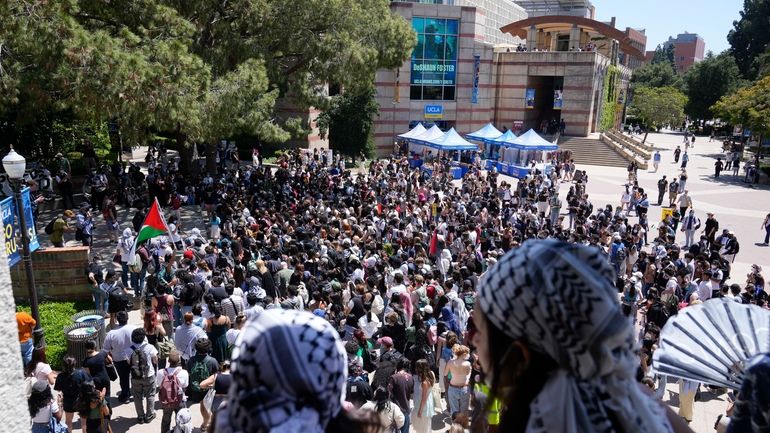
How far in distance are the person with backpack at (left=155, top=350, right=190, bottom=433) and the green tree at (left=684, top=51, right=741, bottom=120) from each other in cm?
6529

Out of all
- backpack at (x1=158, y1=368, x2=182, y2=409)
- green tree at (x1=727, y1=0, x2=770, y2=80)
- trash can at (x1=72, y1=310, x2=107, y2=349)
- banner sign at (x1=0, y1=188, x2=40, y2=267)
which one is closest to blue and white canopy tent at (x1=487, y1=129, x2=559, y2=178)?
trash can at (x1=72, y1=310, x2=107, y2=349)

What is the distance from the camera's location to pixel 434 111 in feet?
133

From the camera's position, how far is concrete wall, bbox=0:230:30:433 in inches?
147

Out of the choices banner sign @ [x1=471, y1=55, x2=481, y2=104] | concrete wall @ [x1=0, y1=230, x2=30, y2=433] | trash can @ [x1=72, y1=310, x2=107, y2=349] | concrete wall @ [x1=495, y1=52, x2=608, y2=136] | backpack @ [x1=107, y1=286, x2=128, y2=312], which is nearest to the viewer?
concrete wall @ [x1=0, y1=230, x2=30, y2=433]

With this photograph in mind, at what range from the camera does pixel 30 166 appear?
775 inches

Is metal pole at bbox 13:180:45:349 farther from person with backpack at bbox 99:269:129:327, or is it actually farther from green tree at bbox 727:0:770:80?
green tree at bbox 727:0:770:80

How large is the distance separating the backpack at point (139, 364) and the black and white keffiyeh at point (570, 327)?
23.0 ft

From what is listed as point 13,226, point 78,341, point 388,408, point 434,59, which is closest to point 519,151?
point 434,59

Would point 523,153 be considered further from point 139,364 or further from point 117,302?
point 139,364

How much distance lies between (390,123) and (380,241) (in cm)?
2610

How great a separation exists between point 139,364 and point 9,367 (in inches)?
149

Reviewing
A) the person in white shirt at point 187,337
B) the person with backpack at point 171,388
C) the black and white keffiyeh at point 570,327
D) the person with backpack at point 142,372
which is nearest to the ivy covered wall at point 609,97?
the person in white shirt at point 187,337

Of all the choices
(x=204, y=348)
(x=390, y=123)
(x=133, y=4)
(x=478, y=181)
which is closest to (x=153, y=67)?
(x=133, y=4)

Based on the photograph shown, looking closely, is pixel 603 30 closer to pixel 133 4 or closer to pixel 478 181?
pixel 478 181
